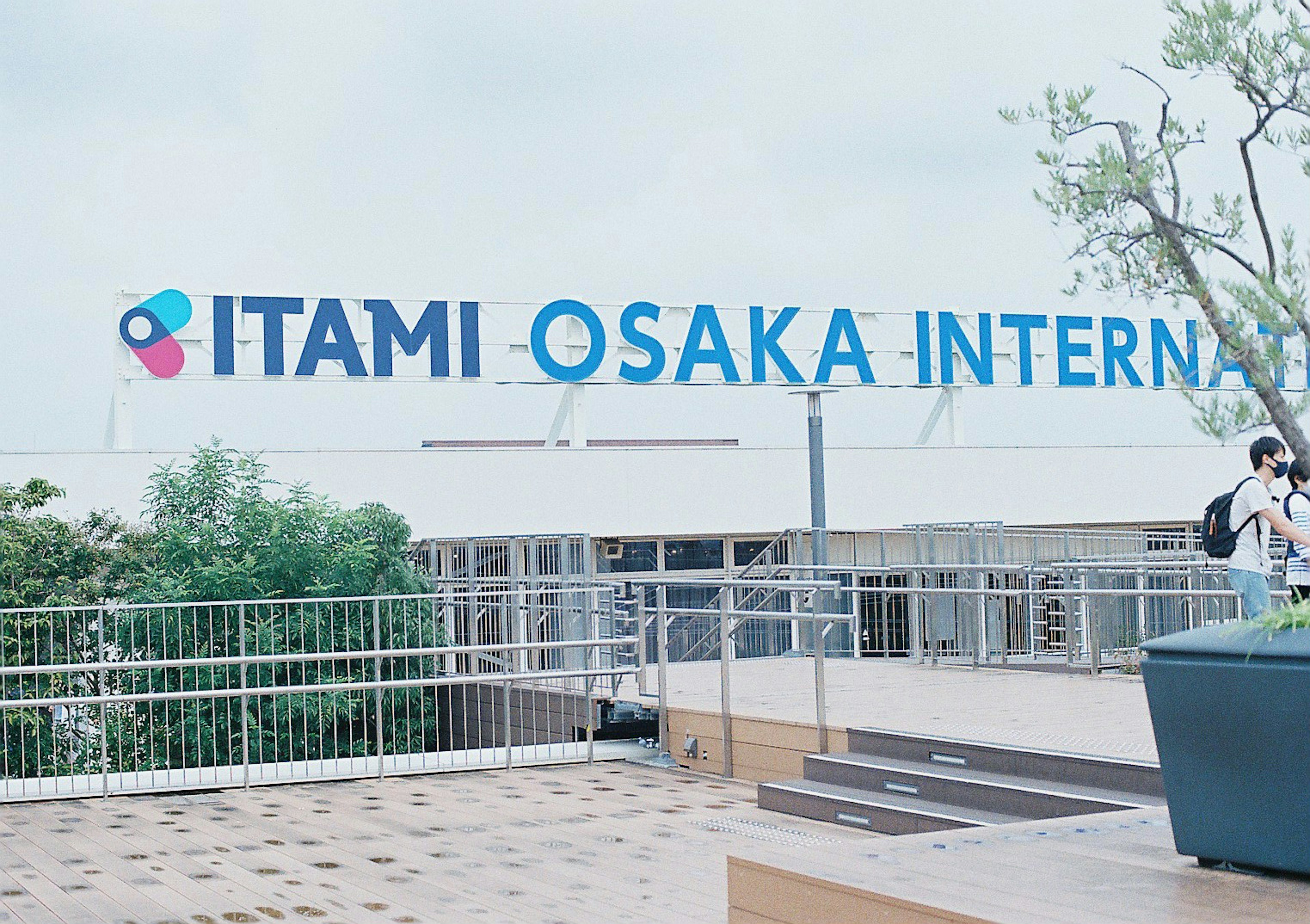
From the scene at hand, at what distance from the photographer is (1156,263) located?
17.5 ft

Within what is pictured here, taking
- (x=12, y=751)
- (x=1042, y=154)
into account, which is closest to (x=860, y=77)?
(x=12, y=751)

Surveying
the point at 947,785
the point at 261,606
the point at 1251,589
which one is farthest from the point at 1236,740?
the point at 261,606

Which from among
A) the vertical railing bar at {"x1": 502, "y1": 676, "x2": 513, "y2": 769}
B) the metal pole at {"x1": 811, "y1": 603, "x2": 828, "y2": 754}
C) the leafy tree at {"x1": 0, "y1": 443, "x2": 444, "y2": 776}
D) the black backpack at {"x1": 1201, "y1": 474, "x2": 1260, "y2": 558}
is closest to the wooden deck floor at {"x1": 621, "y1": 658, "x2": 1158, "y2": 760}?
the metal pole at {"x1": 811, "y1": 603, "x2": 828, "y2": 754}

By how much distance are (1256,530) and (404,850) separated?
584 centimetres

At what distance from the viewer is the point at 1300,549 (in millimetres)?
10125

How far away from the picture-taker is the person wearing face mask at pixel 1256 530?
953 cm

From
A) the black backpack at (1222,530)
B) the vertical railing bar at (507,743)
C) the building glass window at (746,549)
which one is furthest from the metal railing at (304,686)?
the building glass window at (746,549)

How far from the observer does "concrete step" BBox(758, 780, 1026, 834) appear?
31.2ft

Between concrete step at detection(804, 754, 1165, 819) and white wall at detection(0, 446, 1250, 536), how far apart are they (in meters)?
15.2

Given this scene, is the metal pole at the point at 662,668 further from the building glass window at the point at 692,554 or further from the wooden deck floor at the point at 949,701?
the building glass window at the point at 692,554

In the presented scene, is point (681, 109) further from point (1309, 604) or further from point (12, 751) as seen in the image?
point (1309, 604)

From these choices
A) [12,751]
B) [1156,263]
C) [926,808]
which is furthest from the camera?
[12,751]

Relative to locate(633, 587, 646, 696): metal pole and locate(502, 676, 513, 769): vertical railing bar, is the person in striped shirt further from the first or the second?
locate(502, 676, 513, 769): vertical railing bar

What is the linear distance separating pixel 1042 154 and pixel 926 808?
17.9 feet
